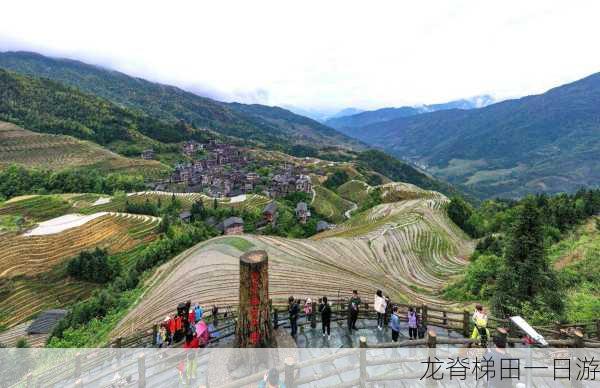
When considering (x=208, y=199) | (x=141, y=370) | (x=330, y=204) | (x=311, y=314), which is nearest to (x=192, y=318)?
(x=141, y=370)

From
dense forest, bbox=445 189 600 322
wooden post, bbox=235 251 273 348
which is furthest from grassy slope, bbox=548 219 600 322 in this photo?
wooden post, bbox=235 251 273 348

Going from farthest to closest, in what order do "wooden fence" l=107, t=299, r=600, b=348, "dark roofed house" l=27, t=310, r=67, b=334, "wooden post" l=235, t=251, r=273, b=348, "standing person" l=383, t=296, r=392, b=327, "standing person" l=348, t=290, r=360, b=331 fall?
"dark roofed house" l=27, t=310, r=67, b=334
"standing person" l=383, t=296, r=392, b=327
"standing person" l=348, t=290, r=360, b=331
"wooden fence" l=107, t=299, r=600, b=348
"wooden post" l=235, t=251, r=273, b=348

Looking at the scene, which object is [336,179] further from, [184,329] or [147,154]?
[184,329]

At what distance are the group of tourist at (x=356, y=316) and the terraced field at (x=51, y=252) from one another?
3666 cm

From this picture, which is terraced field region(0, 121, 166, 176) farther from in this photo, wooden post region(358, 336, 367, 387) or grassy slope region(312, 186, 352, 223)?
wooden post region(358, 336, 367, 387)

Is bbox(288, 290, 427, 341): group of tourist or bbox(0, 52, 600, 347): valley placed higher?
bbox(288, 290, 427, 341): group of tourist

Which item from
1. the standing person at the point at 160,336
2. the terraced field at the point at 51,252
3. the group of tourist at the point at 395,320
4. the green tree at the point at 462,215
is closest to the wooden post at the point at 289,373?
the group of tourist at the point at 395,320

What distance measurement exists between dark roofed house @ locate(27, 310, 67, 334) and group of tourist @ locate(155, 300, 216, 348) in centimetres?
2671

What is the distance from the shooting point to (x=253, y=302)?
721 cm

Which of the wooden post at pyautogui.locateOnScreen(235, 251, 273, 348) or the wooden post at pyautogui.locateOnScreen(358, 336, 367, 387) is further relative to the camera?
the wooden post at pyautogui.locateOnScreen(235, 251, 273, 348)

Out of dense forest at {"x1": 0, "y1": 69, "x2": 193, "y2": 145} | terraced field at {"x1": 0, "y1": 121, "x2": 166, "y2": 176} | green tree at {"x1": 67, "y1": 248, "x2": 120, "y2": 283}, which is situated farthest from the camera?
dense forest at {"x1": 0, "y1": 69, "x2": 193, "y2": 145}

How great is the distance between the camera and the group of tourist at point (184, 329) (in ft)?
29.0

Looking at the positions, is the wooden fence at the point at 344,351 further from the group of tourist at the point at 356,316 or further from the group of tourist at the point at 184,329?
the group of tourist at the point at 184,329

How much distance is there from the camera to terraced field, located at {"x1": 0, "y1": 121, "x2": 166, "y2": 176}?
297 ft
